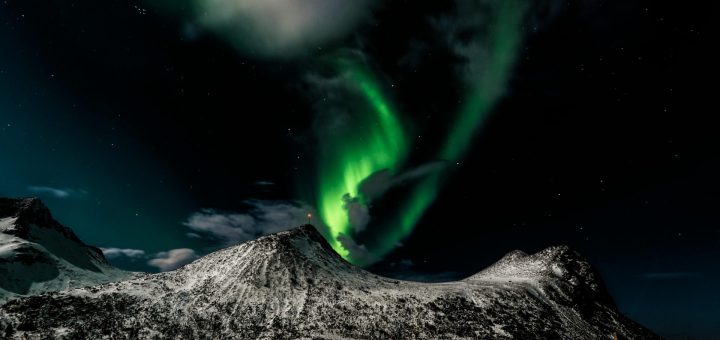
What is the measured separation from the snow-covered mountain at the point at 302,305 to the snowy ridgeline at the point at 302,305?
13 centimetres

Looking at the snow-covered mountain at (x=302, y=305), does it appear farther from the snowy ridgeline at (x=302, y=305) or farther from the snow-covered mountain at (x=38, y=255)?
the snow-covered mountain at (x=38, y=255)

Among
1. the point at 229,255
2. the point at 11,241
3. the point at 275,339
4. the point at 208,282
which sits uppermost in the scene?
the point at 11,241

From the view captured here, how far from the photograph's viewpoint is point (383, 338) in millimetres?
31422

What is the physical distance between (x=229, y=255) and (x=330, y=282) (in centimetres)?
1509

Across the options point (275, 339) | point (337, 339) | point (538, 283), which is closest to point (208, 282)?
point (275, 339)

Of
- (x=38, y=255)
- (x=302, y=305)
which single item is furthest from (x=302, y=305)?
(x=38, y=255)

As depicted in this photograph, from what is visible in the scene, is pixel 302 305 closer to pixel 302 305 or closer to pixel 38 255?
pixel 302 305

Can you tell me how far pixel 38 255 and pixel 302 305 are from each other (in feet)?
343

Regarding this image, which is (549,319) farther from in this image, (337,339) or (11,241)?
(11,241)

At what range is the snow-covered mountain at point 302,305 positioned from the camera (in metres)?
30.0

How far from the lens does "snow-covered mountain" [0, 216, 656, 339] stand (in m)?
30.0

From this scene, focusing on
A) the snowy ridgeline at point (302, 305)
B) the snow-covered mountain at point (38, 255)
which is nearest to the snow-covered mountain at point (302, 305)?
the snowy ridgeline at point (302, 305)

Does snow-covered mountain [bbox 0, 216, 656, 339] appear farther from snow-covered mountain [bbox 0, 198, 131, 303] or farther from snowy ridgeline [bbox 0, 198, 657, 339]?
snow-covered mountain [bbox 0, 198, 131, 303]

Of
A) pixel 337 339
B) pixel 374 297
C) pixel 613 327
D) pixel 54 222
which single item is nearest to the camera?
pixel 337 339
